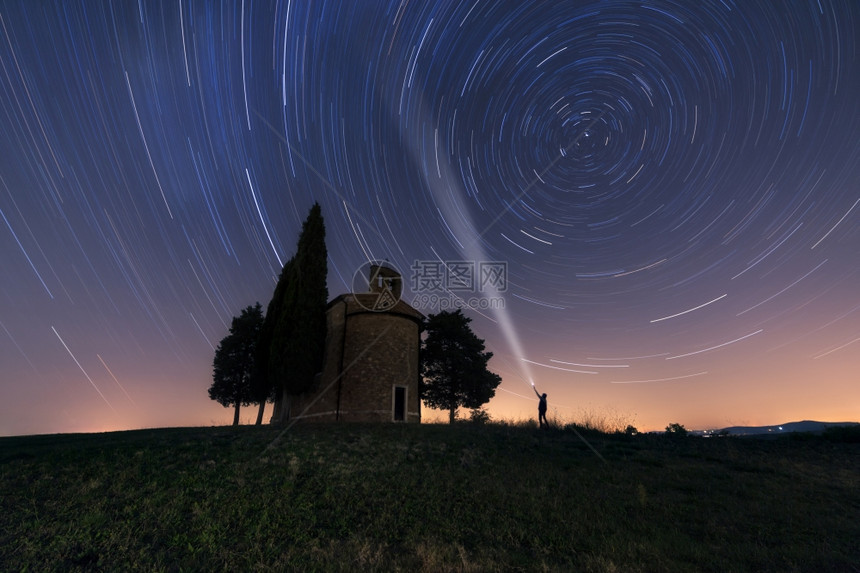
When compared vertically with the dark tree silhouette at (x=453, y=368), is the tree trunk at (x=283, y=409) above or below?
below

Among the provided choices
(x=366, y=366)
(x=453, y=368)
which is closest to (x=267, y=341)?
(x=366, y=366)

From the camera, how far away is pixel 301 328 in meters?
22.9

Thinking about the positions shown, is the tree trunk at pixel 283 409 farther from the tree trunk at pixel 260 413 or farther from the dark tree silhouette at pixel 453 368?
the dark tree silhouette at pixel 453 368

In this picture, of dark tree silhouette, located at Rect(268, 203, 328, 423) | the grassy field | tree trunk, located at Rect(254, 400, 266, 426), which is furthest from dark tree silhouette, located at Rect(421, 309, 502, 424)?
the grassy field

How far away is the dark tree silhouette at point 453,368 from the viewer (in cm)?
2967

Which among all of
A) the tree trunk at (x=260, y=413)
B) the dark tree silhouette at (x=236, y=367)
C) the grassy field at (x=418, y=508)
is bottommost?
the grassy field at (x=418, y=508)

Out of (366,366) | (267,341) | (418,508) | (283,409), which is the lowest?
(418,508)

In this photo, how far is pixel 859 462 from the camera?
13.5m

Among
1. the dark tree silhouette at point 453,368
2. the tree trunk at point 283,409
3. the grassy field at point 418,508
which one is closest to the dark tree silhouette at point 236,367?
the tree trunk at point 283,409

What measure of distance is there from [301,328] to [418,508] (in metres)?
15.5

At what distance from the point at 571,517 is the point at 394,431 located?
10179 mm

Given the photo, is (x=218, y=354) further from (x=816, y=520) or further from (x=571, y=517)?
(x=816, y=520)

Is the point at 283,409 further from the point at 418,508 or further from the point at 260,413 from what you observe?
the point at 418,508

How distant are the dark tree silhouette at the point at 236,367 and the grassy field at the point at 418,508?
613 inches
